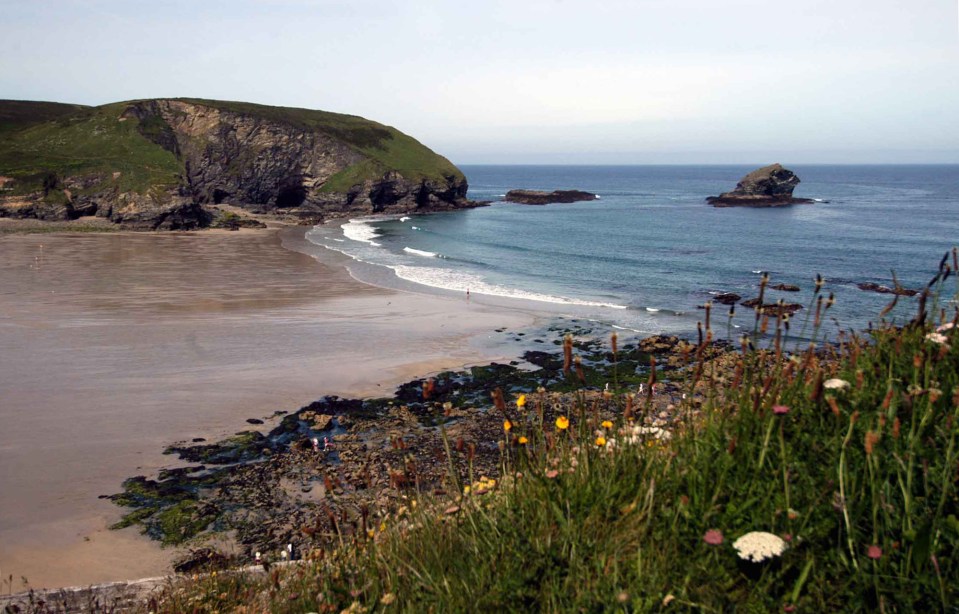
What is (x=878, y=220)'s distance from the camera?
68000 mm

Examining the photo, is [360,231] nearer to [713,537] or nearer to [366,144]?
[366,144]

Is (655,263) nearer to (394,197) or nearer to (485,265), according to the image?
(485,265)

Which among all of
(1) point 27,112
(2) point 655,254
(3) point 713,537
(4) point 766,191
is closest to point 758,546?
(3) point 713,537

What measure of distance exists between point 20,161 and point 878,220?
88.9 meters

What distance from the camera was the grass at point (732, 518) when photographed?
3.13 metres

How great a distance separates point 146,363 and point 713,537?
2067cm

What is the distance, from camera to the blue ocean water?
107 ft

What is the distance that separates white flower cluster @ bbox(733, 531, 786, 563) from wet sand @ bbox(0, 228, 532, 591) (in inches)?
388

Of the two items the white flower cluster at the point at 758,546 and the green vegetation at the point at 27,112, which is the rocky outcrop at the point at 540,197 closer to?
the green vegetation at the point at 27,112

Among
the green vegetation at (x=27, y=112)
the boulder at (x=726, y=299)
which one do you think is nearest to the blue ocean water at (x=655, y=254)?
the boulder at (x=726, y=299)

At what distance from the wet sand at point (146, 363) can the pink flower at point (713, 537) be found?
9.74m

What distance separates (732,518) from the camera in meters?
3.48

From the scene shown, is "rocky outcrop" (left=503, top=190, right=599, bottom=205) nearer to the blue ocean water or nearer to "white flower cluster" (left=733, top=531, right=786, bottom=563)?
the blue ocean water

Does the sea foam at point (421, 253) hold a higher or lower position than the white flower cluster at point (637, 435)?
lower
